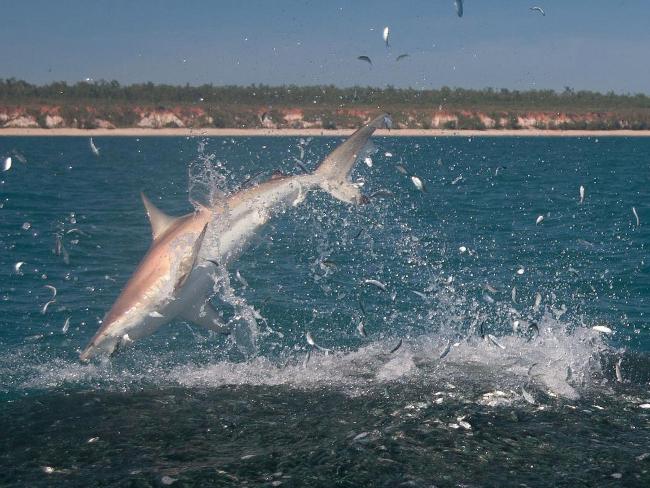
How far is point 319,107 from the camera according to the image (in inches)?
4914

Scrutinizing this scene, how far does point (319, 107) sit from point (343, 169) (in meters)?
116

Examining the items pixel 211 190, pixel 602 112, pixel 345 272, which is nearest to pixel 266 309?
pixel 345 272

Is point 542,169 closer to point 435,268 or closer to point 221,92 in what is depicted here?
point 435,268

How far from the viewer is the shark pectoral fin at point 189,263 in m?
9.41

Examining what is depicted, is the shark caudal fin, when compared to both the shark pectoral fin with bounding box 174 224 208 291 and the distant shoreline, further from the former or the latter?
the distant shoreline

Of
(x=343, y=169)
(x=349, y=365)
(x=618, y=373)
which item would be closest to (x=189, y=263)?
(x=343, y=169)

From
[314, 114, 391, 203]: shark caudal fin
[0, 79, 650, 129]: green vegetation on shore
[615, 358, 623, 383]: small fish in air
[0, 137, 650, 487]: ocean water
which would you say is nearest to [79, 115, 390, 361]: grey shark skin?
[314, 114, 391, 203]: shark caudal fin

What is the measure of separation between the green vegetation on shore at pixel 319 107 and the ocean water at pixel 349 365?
8305cm

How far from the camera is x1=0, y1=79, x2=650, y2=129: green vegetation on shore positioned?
375 feet

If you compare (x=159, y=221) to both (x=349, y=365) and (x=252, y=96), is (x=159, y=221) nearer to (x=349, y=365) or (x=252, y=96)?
(x=349, y=365)

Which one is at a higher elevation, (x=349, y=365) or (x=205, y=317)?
(x=205, y=317)

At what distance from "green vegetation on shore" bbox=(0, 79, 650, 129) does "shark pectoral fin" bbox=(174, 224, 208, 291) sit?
92.1m

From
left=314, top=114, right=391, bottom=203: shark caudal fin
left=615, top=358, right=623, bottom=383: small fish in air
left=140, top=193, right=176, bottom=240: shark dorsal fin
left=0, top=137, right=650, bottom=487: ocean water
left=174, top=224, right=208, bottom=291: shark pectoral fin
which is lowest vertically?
left=0, top=137, right=650, bottom=487: ocean water

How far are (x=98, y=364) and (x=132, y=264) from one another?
830 centimetres
